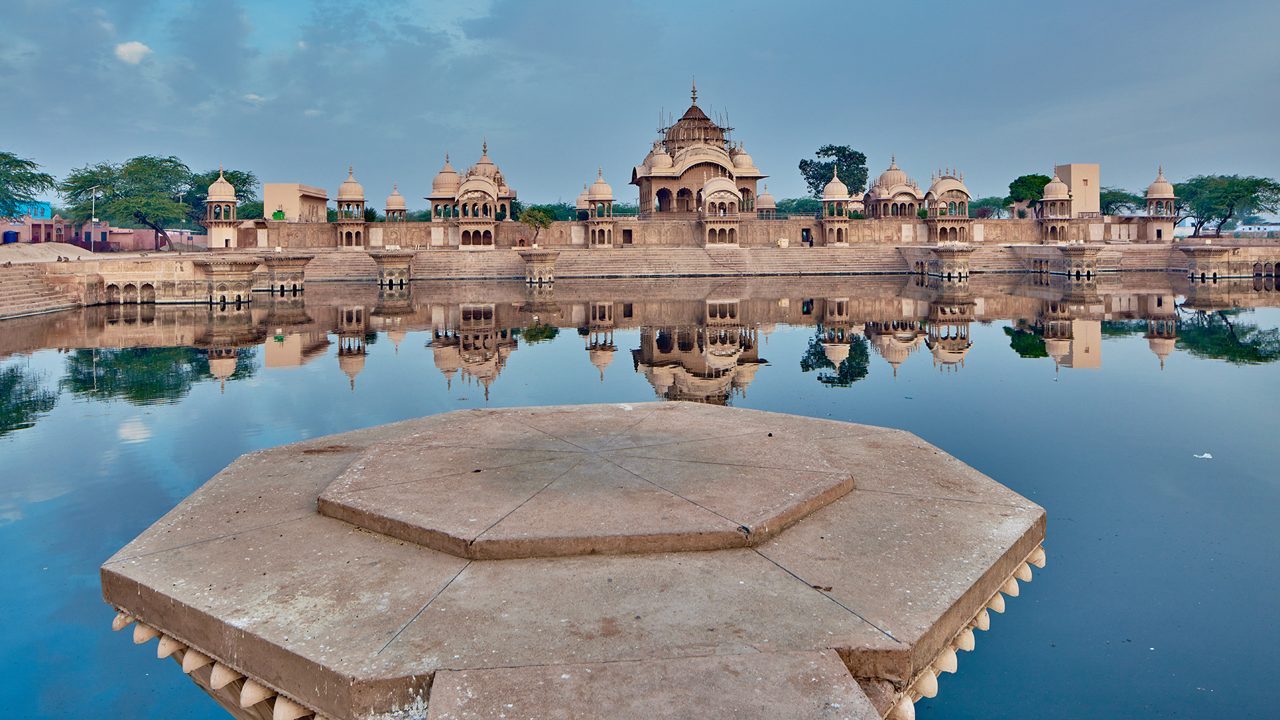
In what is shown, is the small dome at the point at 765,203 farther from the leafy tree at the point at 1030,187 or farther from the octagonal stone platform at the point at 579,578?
the octagonal stone platform at the point at 579,578

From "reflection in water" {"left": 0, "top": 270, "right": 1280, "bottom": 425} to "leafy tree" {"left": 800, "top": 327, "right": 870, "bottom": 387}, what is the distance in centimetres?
6

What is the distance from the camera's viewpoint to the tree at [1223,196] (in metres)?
60.8

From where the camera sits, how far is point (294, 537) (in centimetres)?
515

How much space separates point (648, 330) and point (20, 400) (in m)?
11.7

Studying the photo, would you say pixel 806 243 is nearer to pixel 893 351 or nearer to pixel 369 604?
pixel 893 351

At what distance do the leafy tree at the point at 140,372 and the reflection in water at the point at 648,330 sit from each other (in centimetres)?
4

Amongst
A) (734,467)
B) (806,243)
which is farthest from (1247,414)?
(806,243)

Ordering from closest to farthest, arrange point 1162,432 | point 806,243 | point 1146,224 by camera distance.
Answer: point 1162,432 → point 806,243 → point 1146,224

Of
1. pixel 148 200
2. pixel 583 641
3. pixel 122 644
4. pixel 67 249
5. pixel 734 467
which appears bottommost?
pixel 122 644

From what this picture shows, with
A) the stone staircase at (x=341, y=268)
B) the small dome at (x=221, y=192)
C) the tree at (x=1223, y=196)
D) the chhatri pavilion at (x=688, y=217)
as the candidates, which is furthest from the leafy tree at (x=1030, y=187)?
the small dome at (x=221, y=192)

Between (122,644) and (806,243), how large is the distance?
50710 mm

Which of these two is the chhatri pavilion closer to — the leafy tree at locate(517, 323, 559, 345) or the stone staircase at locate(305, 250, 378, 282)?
the stone staircase at locate(305, 250, 378, 282)

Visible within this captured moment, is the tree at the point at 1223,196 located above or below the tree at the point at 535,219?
above

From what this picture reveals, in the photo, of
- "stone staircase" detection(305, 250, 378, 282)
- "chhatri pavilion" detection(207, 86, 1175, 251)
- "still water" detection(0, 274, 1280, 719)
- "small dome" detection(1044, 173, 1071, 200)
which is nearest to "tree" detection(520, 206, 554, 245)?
"chhatri pavilion" detection(207, 86, 1175, 251)
